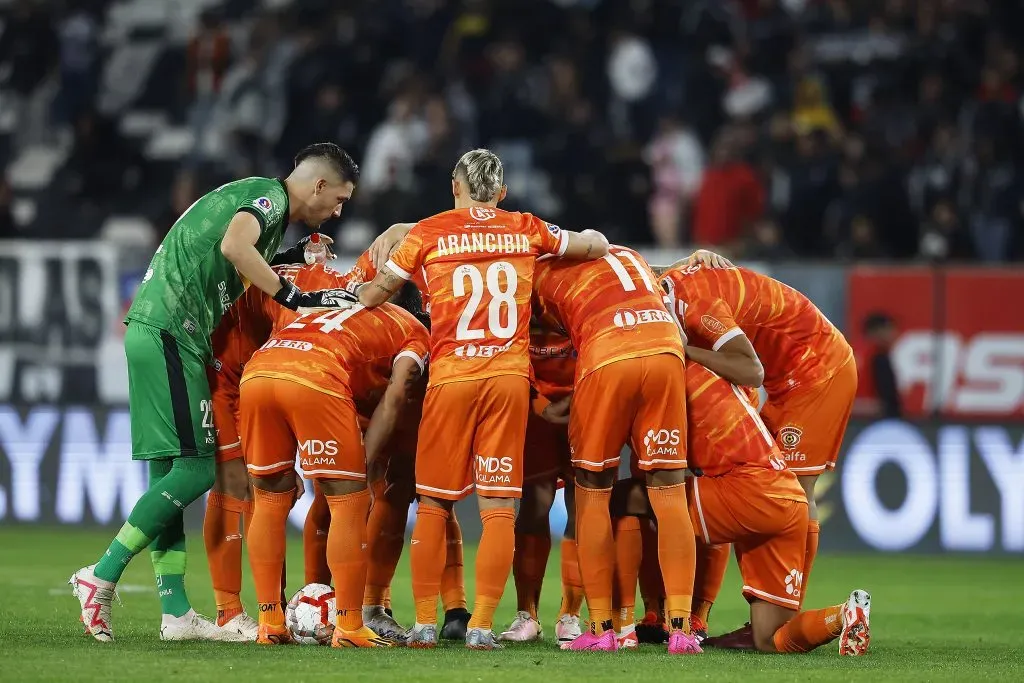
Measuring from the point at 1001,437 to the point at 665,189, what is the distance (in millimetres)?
5363

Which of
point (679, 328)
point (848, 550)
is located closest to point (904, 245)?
point (848, 550)

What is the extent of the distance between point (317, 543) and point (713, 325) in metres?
2.59

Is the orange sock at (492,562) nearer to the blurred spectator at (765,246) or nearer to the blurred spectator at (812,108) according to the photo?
the blurred spectator at (765,246)

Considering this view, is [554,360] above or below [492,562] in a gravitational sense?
above

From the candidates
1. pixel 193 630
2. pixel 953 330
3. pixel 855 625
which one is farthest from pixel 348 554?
pixel 953 330

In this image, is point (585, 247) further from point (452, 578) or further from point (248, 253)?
point (452, 578)

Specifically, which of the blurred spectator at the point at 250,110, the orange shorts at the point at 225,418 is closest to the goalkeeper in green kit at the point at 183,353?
the orange shorts at the point at 225,418

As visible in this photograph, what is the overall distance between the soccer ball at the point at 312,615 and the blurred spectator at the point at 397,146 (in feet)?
33.3

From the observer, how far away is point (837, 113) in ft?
63.0

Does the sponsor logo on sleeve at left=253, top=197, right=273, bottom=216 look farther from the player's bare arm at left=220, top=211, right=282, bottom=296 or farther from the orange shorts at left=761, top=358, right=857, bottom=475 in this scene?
the orange shorts at left=761, top=358, right=857, bottom=475

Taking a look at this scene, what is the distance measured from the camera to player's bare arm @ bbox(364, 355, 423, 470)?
830cm

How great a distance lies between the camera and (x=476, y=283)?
8.14 m

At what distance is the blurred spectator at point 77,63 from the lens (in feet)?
66.5

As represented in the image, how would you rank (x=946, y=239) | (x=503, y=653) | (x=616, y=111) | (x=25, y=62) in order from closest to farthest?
1. (x=503, y=653)
2. (x=946, y=239)
3. (x=616, y=111)
4. (x=25, y=62)
